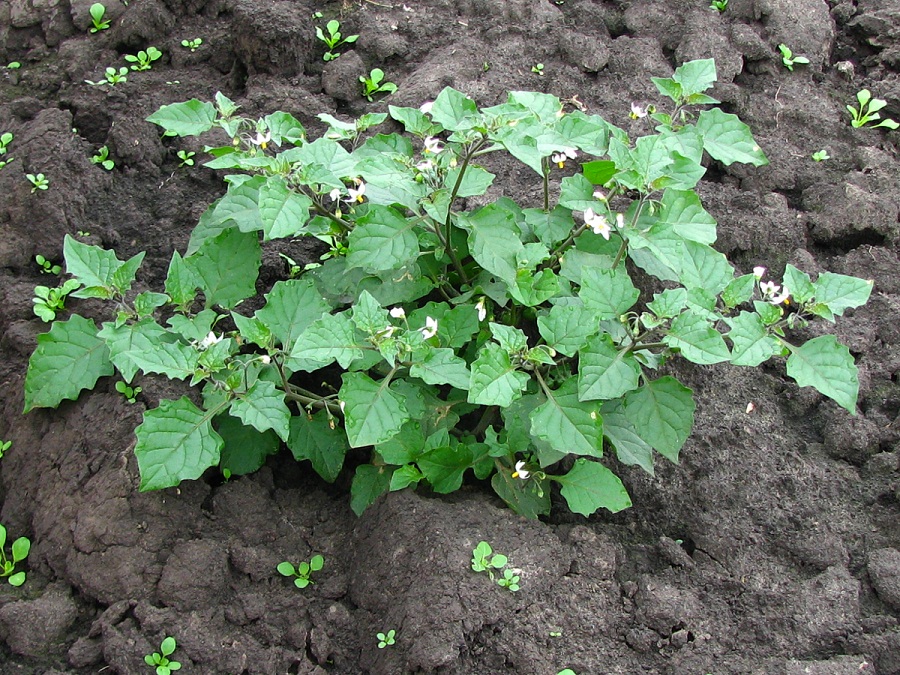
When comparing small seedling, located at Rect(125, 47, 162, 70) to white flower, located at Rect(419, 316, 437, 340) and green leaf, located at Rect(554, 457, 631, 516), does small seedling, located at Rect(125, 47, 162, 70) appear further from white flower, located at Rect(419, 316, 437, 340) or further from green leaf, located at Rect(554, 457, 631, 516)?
green leaf, located at Rect(554, 457, 631, 516)

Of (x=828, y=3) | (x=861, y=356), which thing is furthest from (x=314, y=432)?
(x=828, y=3)

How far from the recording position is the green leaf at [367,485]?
9.00 ft

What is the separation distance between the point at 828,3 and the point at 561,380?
3.03 meters

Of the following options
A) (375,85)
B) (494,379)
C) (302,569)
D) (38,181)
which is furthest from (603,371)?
(38,181)

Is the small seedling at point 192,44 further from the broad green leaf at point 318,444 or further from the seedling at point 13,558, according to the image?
the seedling at point 13,558

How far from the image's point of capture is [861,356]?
10.5 feet

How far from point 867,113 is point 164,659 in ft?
12.1

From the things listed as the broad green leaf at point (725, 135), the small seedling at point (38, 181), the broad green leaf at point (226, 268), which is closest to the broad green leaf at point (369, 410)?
the broad green leaf at point (226, 268)

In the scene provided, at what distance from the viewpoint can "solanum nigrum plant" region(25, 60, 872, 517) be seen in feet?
7.89

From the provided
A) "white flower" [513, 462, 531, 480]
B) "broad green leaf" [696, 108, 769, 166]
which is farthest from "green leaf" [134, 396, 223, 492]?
"broad green leaf" [696, 108, 769, 166]

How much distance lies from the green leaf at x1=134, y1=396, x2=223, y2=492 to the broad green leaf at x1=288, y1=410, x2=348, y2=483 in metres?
0.32

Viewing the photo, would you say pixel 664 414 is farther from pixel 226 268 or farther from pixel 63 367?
pixel 63 367

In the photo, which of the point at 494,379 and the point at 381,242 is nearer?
the point at 494,379

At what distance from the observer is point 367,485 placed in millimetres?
2760
